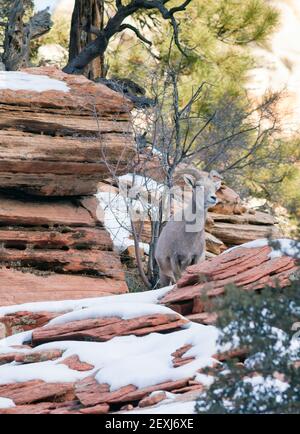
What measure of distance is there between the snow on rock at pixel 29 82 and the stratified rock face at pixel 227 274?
4.13 m

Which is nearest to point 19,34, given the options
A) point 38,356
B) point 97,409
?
point 38,356

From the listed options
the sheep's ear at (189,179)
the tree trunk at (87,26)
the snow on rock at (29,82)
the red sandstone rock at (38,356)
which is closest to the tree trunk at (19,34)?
the tree trunk at (87,26)

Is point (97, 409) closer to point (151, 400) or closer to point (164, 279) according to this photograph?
point (151, 400)

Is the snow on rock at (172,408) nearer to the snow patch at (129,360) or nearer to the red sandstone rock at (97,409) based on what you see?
the red sandstone rock at (97,409)

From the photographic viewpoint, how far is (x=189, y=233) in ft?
35.1

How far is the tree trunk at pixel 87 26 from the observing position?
17.2 m

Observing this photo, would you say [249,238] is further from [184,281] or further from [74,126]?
[184,281]

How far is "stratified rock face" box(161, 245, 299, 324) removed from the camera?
8023mm

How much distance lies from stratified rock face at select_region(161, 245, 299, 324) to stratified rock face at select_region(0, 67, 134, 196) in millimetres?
3213

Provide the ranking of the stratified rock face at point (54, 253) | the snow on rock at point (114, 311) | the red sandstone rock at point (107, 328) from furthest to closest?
the stratified rock face at point (54, 253), the snow on rock at point (114, 311), the red sandstone rock at point (107, 328)

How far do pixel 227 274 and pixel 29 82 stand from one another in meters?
4.80

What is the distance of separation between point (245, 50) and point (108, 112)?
7780 mm

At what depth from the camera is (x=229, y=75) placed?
18922 millimetres

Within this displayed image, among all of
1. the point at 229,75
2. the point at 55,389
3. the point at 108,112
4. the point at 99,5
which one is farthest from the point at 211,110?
the point at 55,389
